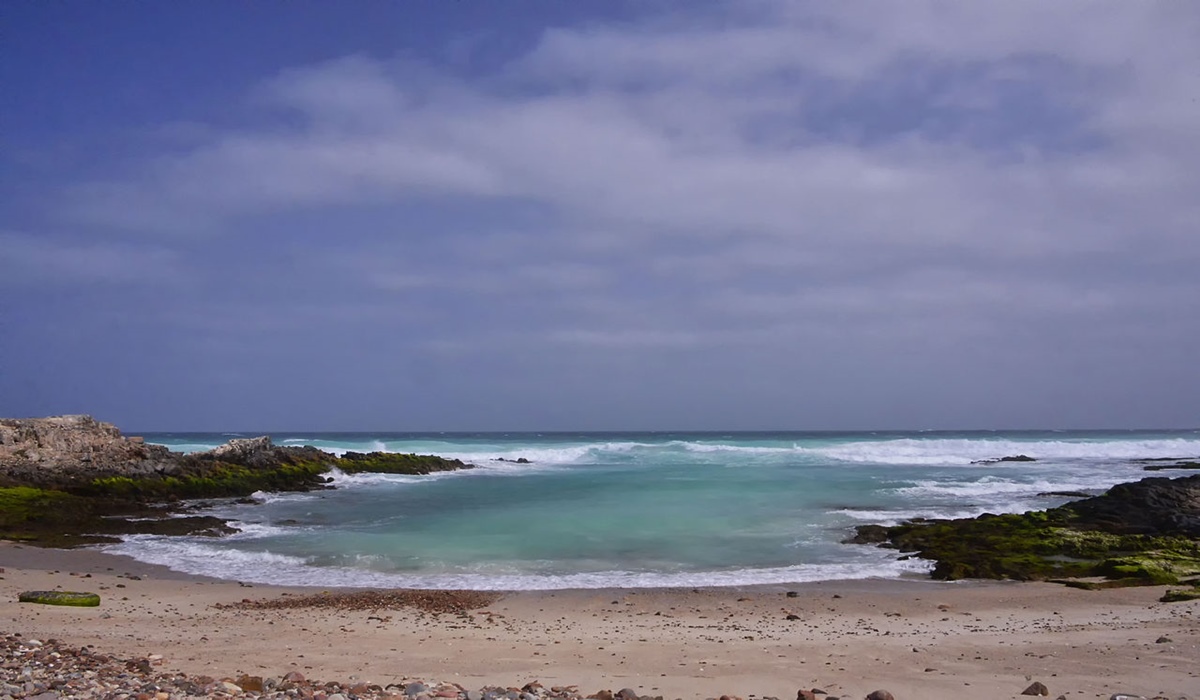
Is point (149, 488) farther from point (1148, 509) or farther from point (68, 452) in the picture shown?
point (1148, 509)

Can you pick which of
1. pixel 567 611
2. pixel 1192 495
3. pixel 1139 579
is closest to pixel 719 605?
pixel 567 611

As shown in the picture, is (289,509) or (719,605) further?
(289,509)

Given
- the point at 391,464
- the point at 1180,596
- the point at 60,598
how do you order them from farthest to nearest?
the point at 391,464 < the point at 1180,596 < the point at 60,598

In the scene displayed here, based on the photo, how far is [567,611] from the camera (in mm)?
11297

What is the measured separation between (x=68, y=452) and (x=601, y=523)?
2030cm

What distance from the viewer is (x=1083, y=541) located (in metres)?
16.3

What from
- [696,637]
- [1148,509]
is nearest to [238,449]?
[696,637]

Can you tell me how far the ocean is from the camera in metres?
14.4

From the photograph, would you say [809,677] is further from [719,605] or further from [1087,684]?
[719,605]

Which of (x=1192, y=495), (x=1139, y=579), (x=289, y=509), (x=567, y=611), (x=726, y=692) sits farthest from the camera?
(x=289, y=509)

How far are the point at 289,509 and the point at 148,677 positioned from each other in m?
20.2

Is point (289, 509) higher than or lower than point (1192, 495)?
lower

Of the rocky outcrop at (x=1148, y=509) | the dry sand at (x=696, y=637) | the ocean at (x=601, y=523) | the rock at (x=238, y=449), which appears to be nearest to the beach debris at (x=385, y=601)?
the dry sand at (x=696, y=637)

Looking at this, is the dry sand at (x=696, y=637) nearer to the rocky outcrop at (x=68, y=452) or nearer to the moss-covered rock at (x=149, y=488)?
the moss-covered rock at (x=149, y=488)
